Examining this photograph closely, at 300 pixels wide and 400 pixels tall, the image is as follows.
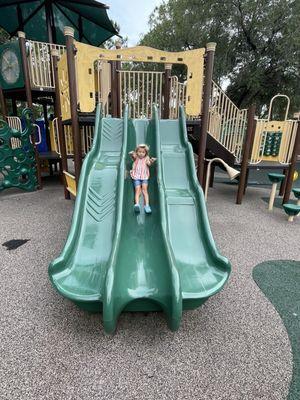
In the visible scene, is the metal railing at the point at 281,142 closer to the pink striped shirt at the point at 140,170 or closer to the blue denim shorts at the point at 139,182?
the pink striped shirt at the point at 140,170

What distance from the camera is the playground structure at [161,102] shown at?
571cm

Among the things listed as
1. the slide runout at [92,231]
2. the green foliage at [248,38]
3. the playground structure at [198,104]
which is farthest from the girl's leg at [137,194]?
the green foliage at [248,38]

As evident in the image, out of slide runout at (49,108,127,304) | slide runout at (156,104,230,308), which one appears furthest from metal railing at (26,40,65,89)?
slide runout at (156,104,230,308)

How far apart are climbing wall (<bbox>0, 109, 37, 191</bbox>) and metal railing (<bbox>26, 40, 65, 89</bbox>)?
1.55 metres

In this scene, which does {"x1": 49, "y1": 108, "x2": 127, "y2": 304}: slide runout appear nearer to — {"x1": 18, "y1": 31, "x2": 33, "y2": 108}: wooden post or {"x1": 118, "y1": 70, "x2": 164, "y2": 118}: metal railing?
{"x1": 118, "y1": 70, "x2": 164, "y2": 118}: metal railing

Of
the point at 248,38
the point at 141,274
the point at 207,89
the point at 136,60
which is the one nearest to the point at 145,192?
the point at 141,274

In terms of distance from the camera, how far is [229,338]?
2621 mm

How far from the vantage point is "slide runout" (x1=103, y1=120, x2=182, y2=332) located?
241cm

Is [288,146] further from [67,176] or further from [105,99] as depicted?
[67,176]

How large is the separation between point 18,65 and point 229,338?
953 cm

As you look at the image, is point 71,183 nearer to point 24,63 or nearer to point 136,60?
point 136,60

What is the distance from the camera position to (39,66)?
832 cm

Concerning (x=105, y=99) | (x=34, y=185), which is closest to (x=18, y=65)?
(x=105, y=99)

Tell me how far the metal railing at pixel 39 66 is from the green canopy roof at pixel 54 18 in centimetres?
217
